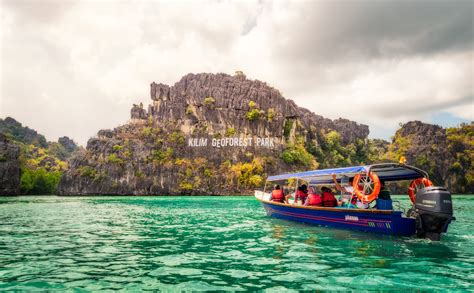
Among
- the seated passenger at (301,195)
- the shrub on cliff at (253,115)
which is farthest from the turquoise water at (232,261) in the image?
the shrub on cliff at (253,115)

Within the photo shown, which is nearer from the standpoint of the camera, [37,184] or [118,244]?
[118,244]

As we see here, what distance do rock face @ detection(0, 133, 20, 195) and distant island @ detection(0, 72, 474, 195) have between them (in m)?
0.27

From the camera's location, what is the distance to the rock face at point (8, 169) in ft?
275

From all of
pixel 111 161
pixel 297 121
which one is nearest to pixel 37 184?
pixel 111 161

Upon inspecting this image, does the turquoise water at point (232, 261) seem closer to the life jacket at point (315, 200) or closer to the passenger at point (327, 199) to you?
the passenger at point (327, 199)

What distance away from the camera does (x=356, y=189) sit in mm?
16500

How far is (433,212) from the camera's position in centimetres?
1359

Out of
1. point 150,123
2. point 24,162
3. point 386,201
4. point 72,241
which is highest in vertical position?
point 150,123

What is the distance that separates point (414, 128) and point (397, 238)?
125 m

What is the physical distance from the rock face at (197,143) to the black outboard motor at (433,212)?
260 feet

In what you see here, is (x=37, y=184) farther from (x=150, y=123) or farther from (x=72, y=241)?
(x=72, y=241)

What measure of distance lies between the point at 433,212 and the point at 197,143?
96.6m

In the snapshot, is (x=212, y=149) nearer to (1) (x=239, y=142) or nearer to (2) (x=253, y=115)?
(1) (x=239, y=142)

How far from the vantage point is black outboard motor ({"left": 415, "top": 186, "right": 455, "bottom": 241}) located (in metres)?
13.5
